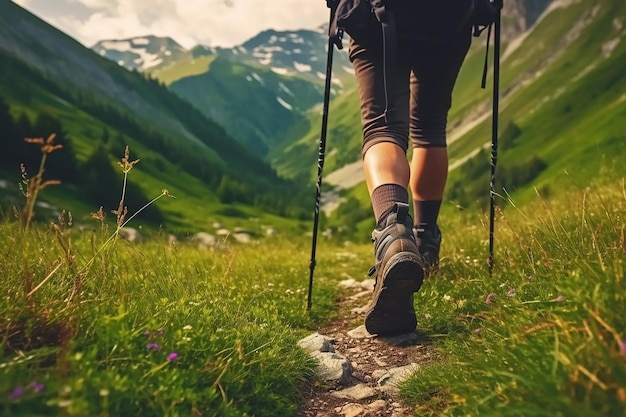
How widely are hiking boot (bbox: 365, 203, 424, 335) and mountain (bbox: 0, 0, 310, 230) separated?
8764cm

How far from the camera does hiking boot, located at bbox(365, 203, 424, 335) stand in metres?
3.95

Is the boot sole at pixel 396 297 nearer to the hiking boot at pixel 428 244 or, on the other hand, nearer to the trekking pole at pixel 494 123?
the trekking pole at pixel 494 123

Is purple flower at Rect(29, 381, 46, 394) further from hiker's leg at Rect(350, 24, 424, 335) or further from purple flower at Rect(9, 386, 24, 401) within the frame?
hiker's leg at Rect(350, 24, 424, 335)

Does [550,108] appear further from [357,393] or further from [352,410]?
[352,410]

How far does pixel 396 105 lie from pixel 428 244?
183 centimetres

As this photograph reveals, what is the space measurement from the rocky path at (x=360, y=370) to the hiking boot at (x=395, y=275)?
0.19m

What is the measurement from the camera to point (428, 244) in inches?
229

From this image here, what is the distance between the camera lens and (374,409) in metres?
3.38

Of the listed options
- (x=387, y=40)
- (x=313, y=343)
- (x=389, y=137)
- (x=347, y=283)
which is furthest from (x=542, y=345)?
(x=347, y=283)

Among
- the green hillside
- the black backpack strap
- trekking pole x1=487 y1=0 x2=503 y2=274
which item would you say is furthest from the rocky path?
the green hillside

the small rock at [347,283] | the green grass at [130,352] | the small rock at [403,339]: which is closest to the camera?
the green grass at [130,352]

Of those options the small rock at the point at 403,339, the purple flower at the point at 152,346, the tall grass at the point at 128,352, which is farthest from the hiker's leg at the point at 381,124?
the purple flower at the point at 152,346

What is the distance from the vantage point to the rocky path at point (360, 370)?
135 inches

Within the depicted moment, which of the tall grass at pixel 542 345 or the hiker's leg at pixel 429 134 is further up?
the hiker's leg at pixel 429 134
